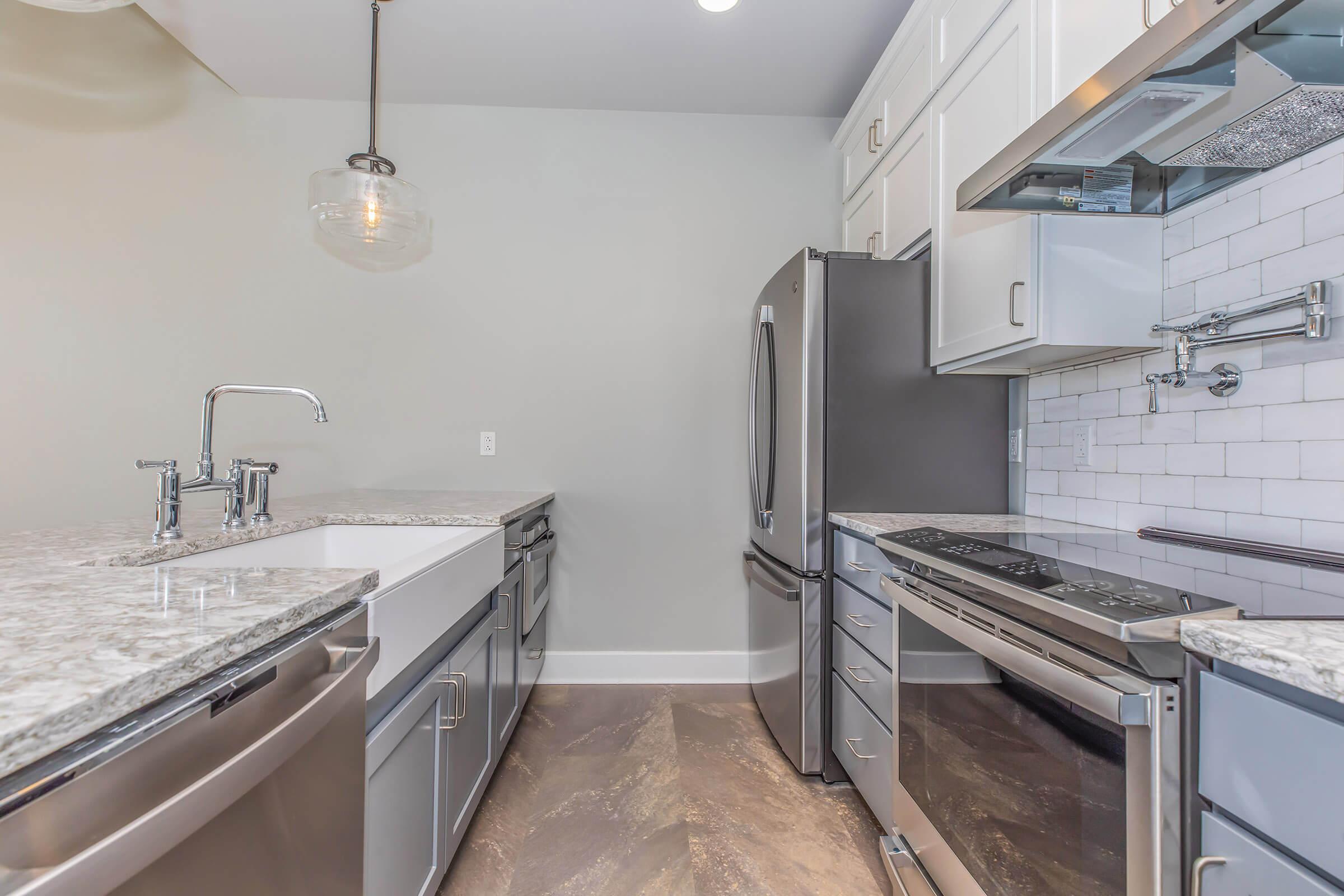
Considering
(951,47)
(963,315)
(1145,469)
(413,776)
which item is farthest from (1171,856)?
(951,47)

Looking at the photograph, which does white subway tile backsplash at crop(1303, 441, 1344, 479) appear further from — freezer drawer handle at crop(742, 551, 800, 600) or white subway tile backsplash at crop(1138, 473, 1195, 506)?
freezer drawer handle at crop(742, 551, 800, 600)

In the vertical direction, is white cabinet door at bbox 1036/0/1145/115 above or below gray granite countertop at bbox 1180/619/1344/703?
above

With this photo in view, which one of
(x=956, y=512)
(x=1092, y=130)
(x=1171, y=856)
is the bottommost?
(x=1171, y=856)

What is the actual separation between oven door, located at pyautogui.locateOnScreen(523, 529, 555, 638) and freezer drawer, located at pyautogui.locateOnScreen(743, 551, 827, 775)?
89cm

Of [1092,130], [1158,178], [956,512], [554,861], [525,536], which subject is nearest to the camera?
[1092,130]

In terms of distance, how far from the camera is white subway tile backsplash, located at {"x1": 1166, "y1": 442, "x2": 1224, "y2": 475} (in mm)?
1251

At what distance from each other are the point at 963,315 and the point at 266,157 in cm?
305

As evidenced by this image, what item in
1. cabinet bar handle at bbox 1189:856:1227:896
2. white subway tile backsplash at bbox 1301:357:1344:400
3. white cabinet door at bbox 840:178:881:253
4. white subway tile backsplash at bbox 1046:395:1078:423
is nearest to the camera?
cabinet bar handle at bbox 1189:856:1227:896

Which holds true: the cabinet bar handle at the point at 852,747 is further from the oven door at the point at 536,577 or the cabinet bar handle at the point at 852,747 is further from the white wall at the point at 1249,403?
the oven door at the point at 536,577

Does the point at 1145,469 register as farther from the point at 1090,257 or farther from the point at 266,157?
the point at 266,157

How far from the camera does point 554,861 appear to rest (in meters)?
1.47

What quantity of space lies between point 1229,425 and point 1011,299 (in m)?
0.53

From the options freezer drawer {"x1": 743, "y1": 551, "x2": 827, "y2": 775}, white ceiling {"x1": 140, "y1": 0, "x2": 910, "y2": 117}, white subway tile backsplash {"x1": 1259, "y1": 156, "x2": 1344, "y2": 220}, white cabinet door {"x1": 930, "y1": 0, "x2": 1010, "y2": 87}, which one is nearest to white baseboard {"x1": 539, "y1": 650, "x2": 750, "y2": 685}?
freezer drawer {"x1": 743, "y1": 551, "x2": 827, "y2": 775}

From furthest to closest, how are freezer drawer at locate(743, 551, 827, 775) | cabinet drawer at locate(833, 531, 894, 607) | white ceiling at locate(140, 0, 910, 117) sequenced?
white ceiling at locate(140, 0, 910, 117) → freezer drawer at locate(743, 551, 827, 775) → cabinet drawer at locate(833, 531, 894, 607)
